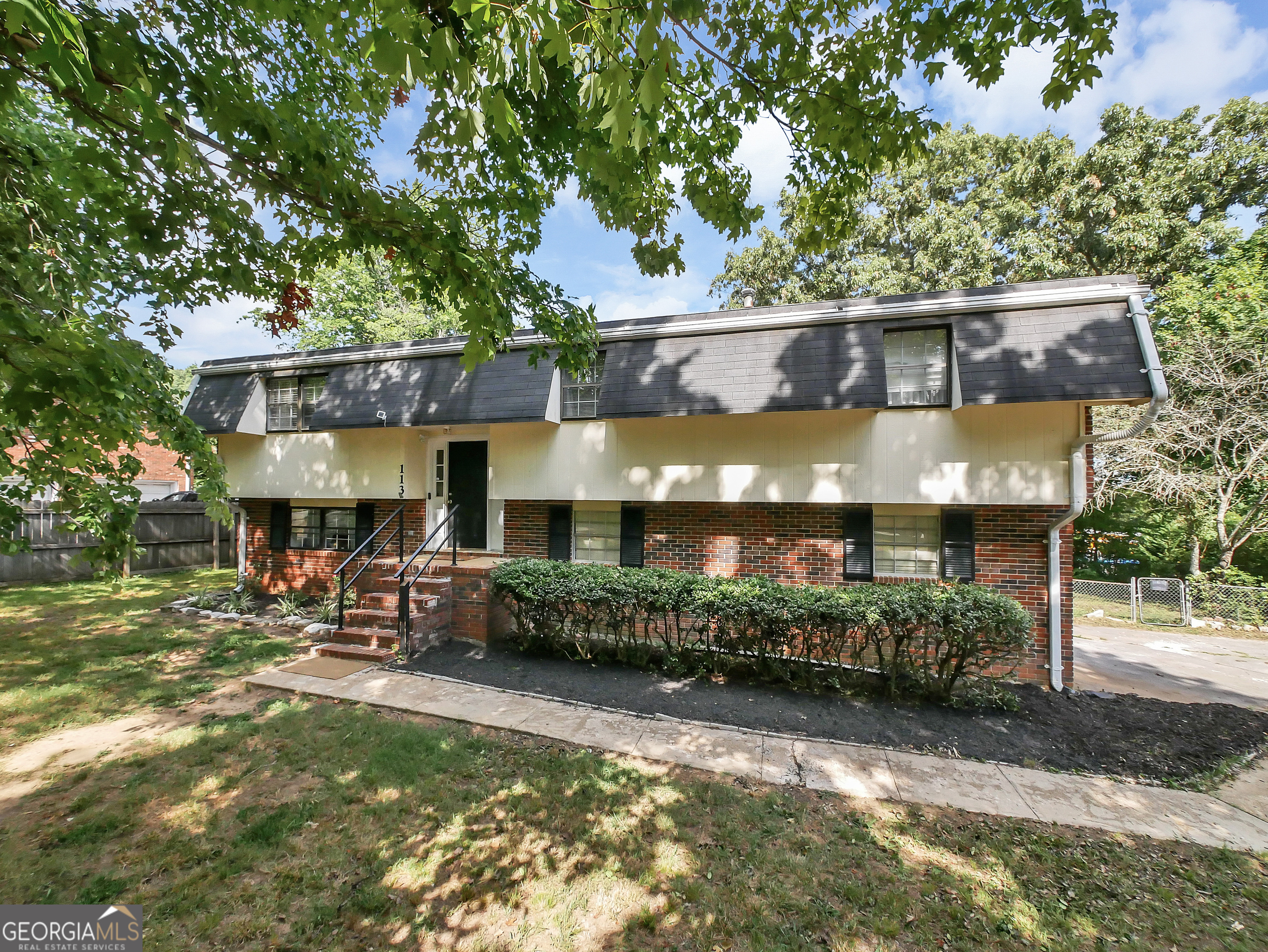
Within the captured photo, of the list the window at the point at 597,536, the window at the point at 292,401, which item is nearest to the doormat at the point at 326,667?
the window at the point at 597,536

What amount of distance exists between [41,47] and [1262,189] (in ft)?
79.4

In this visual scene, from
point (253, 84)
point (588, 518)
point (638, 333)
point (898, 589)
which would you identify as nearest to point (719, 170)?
point (638, 333)

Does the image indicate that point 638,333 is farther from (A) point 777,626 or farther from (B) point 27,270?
(B) point 27,270

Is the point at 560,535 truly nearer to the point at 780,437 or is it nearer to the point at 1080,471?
the point at 780,437

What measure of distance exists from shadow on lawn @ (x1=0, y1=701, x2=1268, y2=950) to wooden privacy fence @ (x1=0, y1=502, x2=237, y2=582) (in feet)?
33.6

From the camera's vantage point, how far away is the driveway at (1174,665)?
7.00 metres

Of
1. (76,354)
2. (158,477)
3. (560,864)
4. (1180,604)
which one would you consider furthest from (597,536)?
(158,477)

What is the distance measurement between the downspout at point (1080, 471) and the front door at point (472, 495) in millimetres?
8552

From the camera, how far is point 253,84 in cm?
436

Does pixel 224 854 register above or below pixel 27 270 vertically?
below

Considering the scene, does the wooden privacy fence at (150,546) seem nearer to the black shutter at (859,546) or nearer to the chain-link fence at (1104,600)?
the black shutter at (859,546)

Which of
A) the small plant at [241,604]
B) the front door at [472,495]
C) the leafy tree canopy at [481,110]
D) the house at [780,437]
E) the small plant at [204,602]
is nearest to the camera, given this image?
the leafy tree canopy at [481,110]

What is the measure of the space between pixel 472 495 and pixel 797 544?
571 cm

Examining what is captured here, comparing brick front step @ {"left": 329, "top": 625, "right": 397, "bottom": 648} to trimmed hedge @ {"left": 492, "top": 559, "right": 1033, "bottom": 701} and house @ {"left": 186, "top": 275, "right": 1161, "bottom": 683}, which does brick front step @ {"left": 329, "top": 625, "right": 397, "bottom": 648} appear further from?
trimmed hedge @ {"left": 492, "top": 559, "right": 1033, "bottom": 701}
